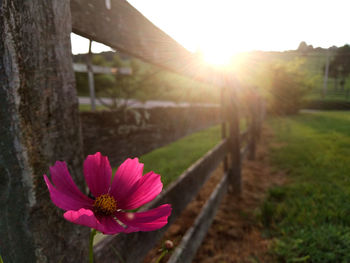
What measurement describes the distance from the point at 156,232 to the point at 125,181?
1.02m

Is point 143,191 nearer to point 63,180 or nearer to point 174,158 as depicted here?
point 63,180

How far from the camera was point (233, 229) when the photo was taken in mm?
2564

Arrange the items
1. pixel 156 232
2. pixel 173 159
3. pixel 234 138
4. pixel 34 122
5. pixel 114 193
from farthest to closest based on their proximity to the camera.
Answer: pixel 173 159 < pixel 234 138 < pixel 156 232 < pixel 34 122 < pixel 114 193

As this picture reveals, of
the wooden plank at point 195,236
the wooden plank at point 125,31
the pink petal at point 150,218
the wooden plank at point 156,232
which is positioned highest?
the wooden plank at point 125,31

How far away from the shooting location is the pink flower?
39cm

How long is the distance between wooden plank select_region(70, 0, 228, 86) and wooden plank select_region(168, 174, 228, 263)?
1108mm

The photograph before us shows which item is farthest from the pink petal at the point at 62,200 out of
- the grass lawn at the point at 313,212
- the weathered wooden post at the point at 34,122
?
the grass lawn at the point at 313,212

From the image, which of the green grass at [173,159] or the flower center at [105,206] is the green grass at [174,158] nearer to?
the green grass at [173,159]

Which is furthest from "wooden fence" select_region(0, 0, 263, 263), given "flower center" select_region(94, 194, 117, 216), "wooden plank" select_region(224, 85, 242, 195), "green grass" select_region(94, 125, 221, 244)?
"green grass" select_region(94, 125, 221, 244)

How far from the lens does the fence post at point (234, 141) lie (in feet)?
10.9

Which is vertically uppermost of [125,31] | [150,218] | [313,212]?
[125,31]

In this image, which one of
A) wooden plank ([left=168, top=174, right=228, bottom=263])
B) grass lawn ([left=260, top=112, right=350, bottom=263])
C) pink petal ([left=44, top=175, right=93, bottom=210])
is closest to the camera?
pink petal ([left=44, top=175, right=93, bottom=210])

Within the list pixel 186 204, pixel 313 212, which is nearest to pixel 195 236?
pixel 186 204

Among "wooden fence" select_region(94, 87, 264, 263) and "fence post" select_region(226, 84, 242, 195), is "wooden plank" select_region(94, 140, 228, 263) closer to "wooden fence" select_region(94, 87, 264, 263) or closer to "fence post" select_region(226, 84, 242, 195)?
"wooden fence" select_region(94, 87, 264, 263)
